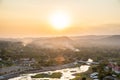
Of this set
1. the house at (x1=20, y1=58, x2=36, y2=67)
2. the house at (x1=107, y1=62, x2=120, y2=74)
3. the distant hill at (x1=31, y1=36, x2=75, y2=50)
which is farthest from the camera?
the house at (x1=20, y1=58, x2=36, y2=67)

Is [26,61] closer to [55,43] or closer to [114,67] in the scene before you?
[55,43]

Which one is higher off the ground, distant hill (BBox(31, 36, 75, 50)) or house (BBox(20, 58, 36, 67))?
distant hill (BBox(31, 36, 75, 50))

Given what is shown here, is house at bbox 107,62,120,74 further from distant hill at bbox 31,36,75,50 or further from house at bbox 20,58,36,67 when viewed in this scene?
house at bbox 20,58,36,67

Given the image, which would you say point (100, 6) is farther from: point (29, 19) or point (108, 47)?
point (29, 19)

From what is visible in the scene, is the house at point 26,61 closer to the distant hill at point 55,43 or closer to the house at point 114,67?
the distant hill at point 55,43

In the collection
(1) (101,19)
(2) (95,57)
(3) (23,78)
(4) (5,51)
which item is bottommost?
(3) (23,78)

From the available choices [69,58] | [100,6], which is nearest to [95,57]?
[69,58]

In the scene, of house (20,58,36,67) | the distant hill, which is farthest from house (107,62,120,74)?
house (20,58,36,67)

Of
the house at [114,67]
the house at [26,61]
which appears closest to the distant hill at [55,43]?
the house at [26,61]

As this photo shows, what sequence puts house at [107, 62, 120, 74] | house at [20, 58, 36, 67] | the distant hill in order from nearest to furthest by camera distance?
the distant hill, house at [107, 62, 120, 74], house at [20, 58, 36, 67]

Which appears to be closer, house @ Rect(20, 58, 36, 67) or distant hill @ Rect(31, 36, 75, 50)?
distant hill @ Rect(31, 36, 75, 50)

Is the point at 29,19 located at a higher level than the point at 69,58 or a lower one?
higher
